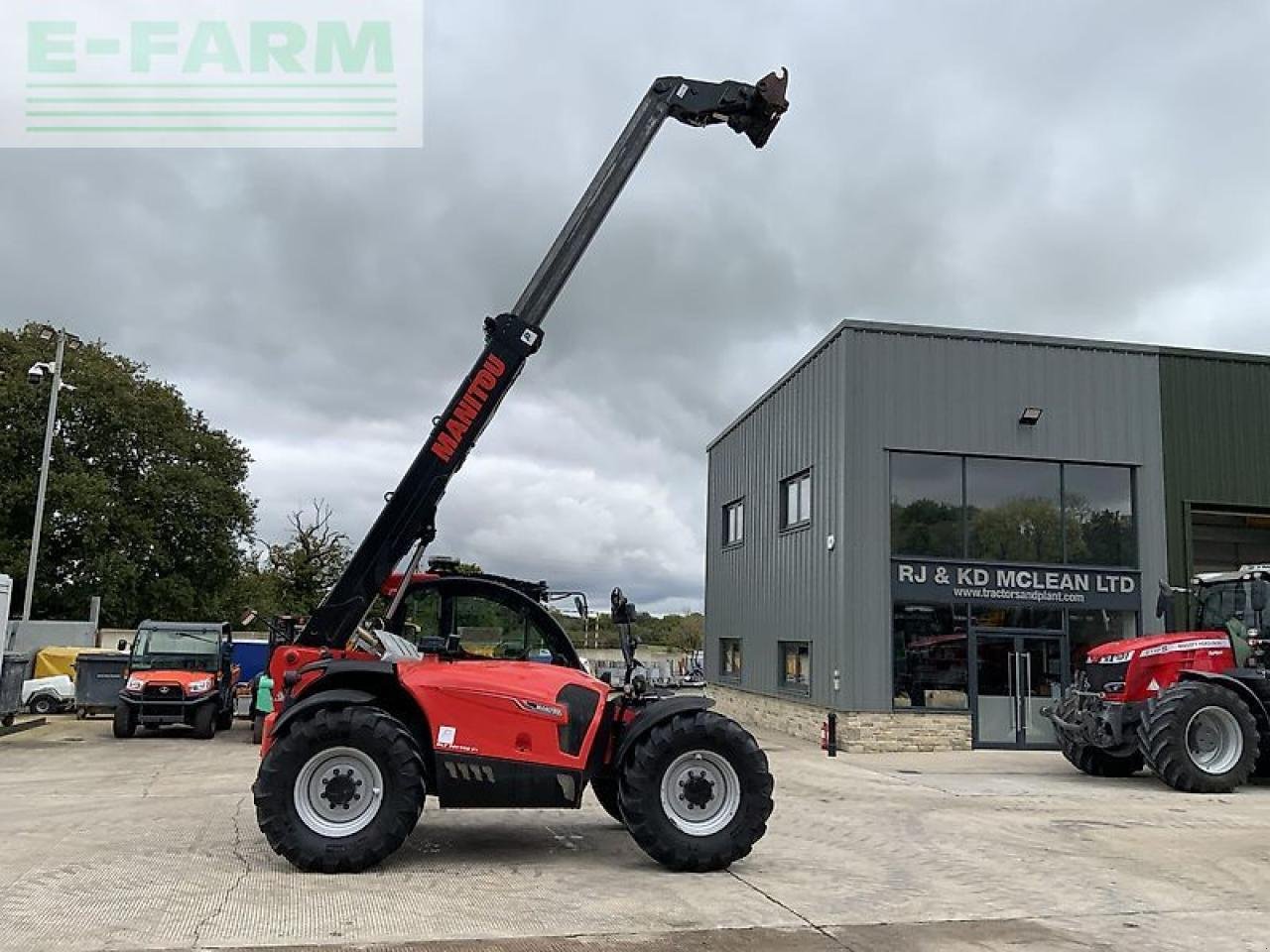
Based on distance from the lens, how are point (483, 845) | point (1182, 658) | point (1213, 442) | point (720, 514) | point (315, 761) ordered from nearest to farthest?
point (315, 761) → point (483, 845) → point (1182, 658) → point (1213, 442) → point (720, 514)

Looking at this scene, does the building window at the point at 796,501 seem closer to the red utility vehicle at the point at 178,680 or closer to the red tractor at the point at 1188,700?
the red tractor at the point at 1188,700

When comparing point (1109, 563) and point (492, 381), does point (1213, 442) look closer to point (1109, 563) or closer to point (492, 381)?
point (1109, 563)

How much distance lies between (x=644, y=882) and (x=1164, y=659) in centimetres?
962

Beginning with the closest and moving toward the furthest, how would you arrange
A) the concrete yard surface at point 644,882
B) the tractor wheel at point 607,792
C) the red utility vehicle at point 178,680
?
the concrete yard surface at point 644,882, the tractor wheel at point 607,792, the red utility vehicle at point 178,680

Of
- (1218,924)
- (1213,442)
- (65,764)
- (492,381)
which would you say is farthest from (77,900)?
(1213,442)

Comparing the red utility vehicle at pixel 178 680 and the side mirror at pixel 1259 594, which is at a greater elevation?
the side mirror at pixel 1259 594

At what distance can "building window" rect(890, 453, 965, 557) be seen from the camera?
63.9 feet

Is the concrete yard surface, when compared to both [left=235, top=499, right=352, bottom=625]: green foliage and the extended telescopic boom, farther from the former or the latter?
[left=235, top=499, right=352, bottom=625]: green foliage

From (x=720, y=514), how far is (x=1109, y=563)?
407 inches

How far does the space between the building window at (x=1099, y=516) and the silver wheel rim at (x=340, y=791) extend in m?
15.7

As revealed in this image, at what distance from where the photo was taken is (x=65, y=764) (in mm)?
15148

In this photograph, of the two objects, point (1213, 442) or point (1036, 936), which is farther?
point (1213, 442)

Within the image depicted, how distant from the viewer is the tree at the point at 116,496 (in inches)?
1335

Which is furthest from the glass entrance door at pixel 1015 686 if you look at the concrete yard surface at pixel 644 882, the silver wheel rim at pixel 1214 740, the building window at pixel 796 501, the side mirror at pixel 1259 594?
the concrete yard surface at pixel 644 882
